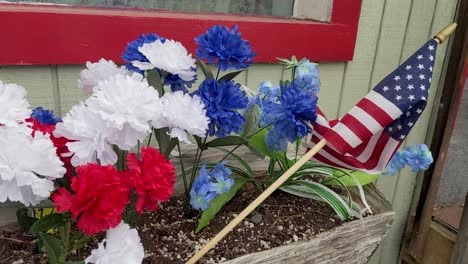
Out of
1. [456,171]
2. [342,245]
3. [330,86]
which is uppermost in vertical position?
[330,86]

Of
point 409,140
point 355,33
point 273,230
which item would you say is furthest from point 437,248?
point 273,230

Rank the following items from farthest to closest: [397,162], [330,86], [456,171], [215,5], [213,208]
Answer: [456,171] → [330,86] → [215,5] → [397,162] → [213,208]

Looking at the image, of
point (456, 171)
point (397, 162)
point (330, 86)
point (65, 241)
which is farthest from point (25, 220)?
point (456, 171)

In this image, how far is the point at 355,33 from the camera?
1.33 m

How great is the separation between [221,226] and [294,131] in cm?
25

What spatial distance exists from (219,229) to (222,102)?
0.27 m

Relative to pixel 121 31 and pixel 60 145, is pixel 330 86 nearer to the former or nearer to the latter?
pixel 121 31

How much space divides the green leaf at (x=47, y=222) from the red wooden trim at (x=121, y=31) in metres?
0.45

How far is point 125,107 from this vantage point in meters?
0.54

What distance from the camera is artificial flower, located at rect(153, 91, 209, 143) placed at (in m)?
0.63

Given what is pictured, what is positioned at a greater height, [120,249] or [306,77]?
[306,77]

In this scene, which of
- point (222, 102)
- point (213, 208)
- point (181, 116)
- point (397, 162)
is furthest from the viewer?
point (397, 162)

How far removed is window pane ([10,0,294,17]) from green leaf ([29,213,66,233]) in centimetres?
61

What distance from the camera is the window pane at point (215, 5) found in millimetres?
1098
